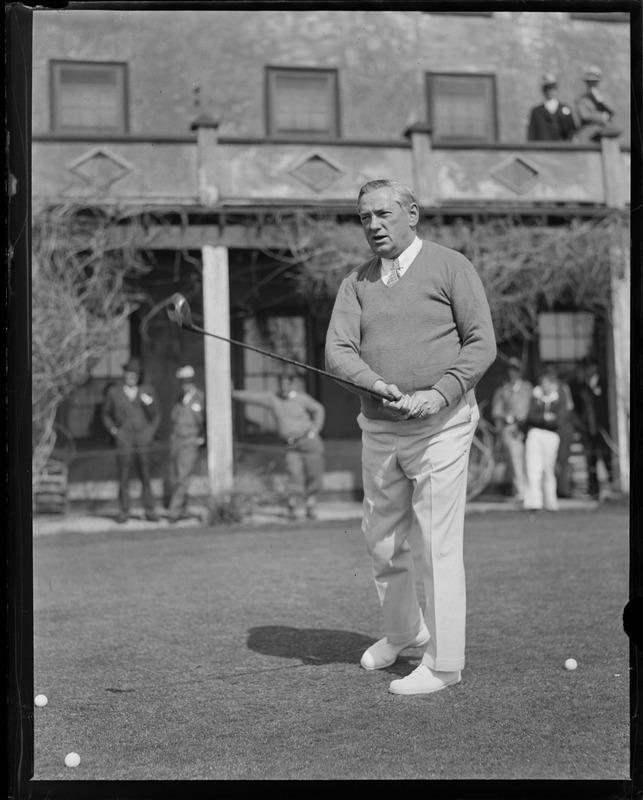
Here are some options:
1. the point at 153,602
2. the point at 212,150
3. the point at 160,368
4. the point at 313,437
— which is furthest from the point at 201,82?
the point at 153,602

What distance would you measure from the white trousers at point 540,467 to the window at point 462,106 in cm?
601

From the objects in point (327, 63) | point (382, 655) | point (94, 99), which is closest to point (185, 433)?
point (94, 99)

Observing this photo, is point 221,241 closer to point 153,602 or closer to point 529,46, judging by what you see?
point 529,46

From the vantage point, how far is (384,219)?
177 inches

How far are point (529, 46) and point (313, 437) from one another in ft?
25.0

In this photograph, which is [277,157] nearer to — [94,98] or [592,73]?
[94,98]

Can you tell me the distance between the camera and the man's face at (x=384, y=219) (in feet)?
14.7

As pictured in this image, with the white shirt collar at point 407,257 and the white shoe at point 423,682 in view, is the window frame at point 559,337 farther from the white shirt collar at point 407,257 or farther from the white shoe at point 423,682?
the white shoe at point 423,682

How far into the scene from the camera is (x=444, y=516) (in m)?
4.52

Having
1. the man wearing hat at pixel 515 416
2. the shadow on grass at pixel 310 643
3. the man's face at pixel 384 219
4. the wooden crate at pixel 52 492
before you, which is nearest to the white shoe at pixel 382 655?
the shadow on grass at pixel 310 643

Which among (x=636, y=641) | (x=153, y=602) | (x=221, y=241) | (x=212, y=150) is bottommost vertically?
(x=153, y=602)

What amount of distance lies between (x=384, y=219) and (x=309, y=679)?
6.36 feet
